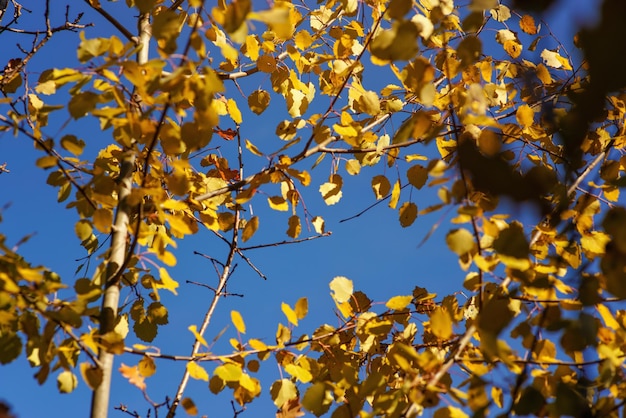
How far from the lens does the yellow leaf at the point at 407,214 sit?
169cm

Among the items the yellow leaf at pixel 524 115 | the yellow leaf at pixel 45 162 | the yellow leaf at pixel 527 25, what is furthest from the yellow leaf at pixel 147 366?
the yellow leaf at pixel 527 25

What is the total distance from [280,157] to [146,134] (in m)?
0.39

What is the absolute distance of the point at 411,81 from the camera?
1.33 metres

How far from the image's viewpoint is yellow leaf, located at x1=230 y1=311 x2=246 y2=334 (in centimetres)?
130

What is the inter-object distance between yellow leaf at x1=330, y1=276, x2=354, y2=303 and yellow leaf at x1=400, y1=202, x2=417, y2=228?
26cm

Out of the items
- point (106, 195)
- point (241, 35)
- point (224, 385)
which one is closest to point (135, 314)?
point (224, 385)

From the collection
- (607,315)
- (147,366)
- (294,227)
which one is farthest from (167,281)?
(607,315)

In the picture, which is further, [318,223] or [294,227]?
[318,223]

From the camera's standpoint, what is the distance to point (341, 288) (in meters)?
1.56

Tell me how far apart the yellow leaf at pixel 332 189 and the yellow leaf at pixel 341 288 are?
11.2 inches

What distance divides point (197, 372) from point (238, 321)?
14 centimetres

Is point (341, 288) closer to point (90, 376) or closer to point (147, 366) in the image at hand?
point (147, 366)

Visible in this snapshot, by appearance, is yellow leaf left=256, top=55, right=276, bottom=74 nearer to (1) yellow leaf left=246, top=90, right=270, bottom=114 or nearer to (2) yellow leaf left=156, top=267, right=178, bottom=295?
(1) yellow leaf left=246, top=90, right=270, bottom=114

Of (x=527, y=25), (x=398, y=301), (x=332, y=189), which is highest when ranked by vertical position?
(x=527, y=25)
